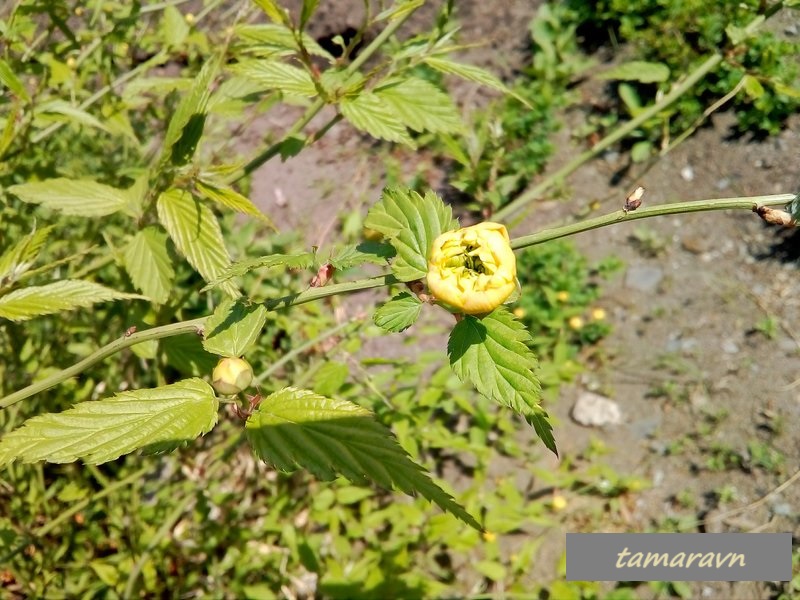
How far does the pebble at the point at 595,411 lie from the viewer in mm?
2938

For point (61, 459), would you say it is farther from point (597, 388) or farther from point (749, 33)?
point (597, 388)

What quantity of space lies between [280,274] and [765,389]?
7.07 ft

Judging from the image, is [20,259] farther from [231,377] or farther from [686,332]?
[686,332]

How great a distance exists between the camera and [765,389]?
2832 millimetres

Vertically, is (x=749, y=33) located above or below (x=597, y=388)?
above

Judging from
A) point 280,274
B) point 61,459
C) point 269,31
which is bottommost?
point 280,274

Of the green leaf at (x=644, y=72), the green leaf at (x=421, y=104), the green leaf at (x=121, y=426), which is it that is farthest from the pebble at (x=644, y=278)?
the green leaf at (x=121, y=426)

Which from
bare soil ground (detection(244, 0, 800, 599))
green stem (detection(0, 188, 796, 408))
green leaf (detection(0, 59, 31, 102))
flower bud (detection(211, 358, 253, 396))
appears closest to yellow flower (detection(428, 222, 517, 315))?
green stem (detection(0, 188, 796, 408))

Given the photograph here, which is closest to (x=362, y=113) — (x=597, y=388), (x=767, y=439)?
(x=597, y=388)

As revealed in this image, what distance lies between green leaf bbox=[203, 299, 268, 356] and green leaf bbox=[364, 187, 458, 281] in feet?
0.70

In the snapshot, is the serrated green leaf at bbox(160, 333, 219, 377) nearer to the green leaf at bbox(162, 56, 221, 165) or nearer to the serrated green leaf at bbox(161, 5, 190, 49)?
the green leaf at bbox(162, 56, 221, 165)

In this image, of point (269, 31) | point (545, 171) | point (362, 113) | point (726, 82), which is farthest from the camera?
point (545, 171)

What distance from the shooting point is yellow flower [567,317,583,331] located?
302 centimetres

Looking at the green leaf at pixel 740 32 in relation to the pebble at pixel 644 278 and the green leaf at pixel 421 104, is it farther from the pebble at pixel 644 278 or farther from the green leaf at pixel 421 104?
the pebble at pixel 644 278
